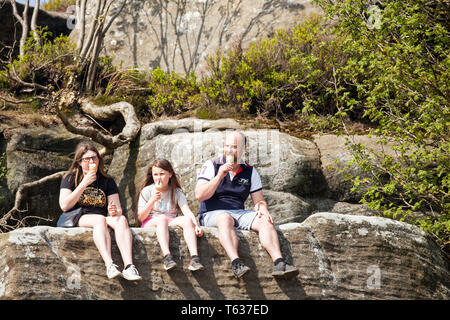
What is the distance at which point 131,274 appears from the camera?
4.01 metres

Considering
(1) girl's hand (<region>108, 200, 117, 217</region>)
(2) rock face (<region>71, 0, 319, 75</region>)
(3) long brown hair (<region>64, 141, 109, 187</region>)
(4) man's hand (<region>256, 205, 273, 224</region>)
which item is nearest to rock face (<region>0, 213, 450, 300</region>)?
(4) man's hand (<region>256, 205, 273, 224</region>)

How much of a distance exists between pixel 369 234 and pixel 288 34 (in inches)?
190

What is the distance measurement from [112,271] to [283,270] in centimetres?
140

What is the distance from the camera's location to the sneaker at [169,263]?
413 centimetres

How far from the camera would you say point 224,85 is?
27.0 feet

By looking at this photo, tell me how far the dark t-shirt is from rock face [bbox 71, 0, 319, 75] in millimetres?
4752

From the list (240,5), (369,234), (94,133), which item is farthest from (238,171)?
(240,5)

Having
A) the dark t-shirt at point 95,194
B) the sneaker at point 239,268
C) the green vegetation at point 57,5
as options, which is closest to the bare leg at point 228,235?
the sneaker at point 239,268

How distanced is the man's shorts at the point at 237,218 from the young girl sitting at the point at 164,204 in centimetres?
18

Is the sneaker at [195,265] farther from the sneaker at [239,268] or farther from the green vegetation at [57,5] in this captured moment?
the green vegetation at [57,5]

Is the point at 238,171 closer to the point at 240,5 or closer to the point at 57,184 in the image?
the point at 57,184

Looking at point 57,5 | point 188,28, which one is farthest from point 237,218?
point 57,5

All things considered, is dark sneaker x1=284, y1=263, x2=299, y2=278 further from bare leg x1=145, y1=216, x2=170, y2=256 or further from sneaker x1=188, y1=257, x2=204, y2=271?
bare leg x1=145, y1=216, x2=170, y2=256

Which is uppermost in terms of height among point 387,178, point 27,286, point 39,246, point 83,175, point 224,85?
point 224,85
